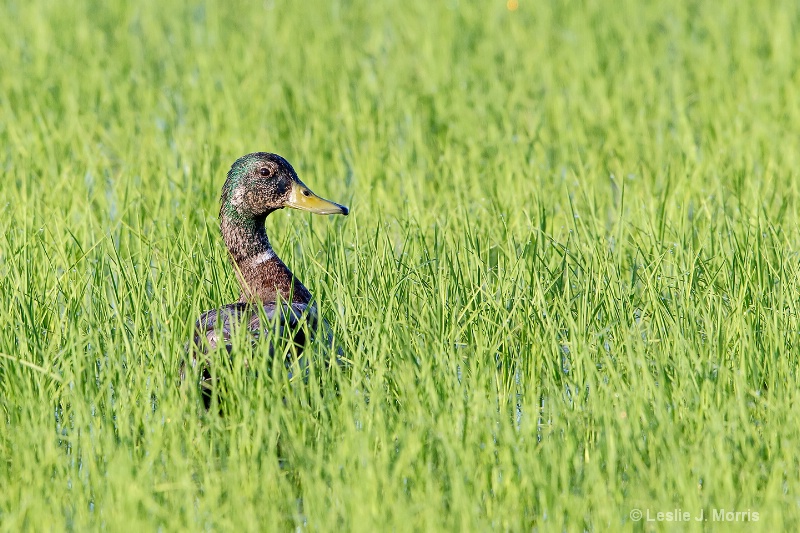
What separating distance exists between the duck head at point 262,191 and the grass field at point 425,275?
0.21 metres

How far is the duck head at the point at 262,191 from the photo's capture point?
450cm

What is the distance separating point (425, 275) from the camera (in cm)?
453

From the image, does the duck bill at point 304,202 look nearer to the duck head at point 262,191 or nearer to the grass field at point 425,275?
the duck head at point 262,191

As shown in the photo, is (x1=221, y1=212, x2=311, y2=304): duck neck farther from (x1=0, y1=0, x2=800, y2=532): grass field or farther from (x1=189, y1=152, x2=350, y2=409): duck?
(x1=0, y1=0, x2=800, y2=532): grass field

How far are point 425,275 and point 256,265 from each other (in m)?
0.66

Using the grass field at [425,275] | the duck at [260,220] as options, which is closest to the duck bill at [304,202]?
the duck at [260,220]

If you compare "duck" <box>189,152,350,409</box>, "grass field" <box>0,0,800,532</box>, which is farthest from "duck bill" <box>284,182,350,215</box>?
"grass field" <box>0,0,800,532</box>

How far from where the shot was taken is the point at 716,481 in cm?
304

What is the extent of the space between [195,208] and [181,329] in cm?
164

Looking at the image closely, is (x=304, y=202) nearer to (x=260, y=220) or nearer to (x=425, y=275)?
(x=260, y=220)

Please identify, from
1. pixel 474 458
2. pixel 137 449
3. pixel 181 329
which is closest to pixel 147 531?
pixel 137 449

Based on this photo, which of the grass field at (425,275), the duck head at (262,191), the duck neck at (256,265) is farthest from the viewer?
the duck head at (262,191)

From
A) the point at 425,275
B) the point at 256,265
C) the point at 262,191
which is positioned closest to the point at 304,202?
the point at 262,191

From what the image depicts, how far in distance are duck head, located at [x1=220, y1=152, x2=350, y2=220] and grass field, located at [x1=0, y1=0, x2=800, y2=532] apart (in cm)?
21
